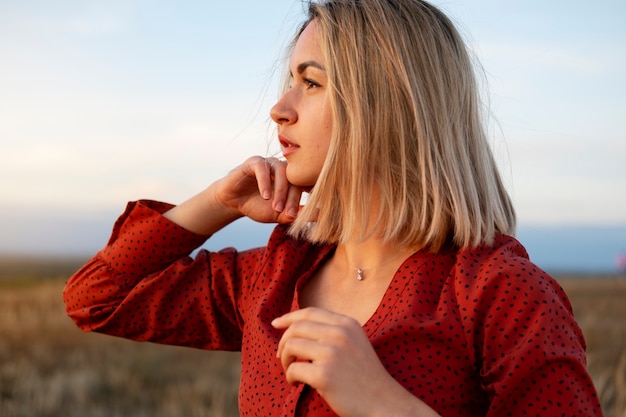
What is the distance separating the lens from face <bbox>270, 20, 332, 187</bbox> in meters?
2.01

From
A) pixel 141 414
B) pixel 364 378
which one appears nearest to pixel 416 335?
pixel 364 378

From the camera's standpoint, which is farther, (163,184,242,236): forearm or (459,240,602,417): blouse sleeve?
(163,184,242,236): forearm

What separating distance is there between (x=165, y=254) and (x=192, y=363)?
17.6 ft

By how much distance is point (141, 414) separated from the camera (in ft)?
21.0

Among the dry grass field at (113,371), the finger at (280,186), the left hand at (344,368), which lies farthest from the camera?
the dry grass field at (113,371)

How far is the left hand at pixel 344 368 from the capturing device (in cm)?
157

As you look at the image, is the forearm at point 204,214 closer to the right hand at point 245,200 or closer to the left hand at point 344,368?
the right hand at point 245,200

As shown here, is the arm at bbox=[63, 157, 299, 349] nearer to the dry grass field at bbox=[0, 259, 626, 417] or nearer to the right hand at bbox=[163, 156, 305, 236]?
the right hand at bbox=[163, 156, 305, 236]

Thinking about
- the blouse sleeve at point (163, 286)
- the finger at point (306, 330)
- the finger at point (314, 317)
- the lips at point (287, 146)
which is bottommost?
the blouse sleeve at point (163, 286)

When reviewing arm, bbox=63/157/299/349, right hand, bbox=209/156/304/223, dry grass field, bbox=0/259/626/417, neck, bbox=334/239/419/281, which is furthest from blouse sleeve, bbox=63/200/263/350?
dry grass field, bbox=0/259/626/417

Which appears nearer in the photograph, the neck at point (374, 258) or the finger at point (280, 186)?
the neck at point (374, 258)

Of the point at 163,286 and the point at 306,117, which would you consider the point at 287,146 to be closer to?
the point at 306,117

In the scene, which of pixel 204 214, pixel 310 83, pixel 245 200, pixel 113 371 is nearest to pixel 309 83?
pixel 310 83

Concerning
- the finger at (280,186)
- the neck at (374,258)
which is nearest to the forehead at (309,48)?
the finger at (280,186)
